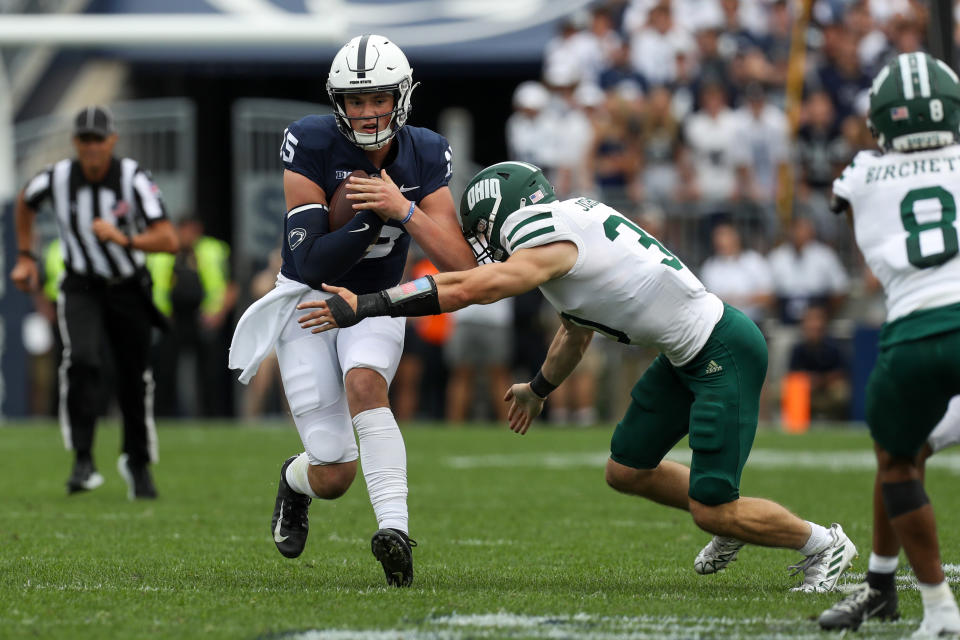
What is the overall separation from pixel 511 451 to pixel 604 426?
11.4 feet

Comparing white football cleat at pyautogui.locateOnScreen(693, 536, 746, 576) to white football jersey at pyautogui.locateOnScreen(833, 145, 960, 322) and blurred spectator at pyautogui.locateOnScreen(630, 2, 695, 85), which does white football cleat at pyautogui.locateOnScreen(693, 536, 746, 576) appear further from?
blurred spectator at pyautogui.locateOnScreen(630, 2, 695, 85)

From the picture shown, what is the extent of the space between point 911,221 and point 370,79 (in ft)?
5.88

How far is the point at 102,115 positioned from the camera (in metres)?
7.86

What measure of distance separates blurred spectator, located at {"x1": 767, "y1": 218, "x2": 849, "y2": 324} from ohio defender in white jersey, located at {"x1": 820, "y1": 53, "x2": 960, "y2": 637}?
10159mm

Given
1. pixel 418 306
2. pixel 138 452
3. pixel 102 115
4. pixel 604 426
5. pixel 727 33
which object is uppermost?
pixel 727 33

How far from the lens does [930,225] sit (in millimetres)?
3969

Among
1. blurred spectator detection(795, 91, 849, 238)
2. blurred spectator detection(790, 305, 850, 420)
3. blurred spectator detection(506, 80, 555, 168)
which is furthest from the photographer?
blurred spectator detection(506, 80, 555, 168)

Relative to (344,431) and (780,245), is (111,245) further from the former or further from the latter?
(780,245)

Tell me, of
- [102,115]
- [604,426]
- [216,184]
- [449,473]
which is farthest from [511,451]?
[216,184]

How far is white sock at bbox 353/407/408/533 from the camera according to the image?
493 centimetres

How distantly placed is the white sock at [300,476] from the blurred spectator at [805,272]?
373 inches

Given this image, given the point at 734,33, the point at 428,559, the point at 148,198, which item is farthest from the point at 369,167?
the point at 734,33

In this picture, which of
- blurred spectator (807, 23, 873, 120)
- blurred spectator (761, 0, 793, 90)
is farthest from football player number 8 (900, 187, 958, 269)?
blurred spectator (761, 0, 793, 90)

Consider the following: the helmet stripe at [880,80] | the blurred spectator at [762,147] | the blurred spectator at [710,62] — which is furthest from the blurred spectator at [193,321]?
the helmet stripe at [880,80]
